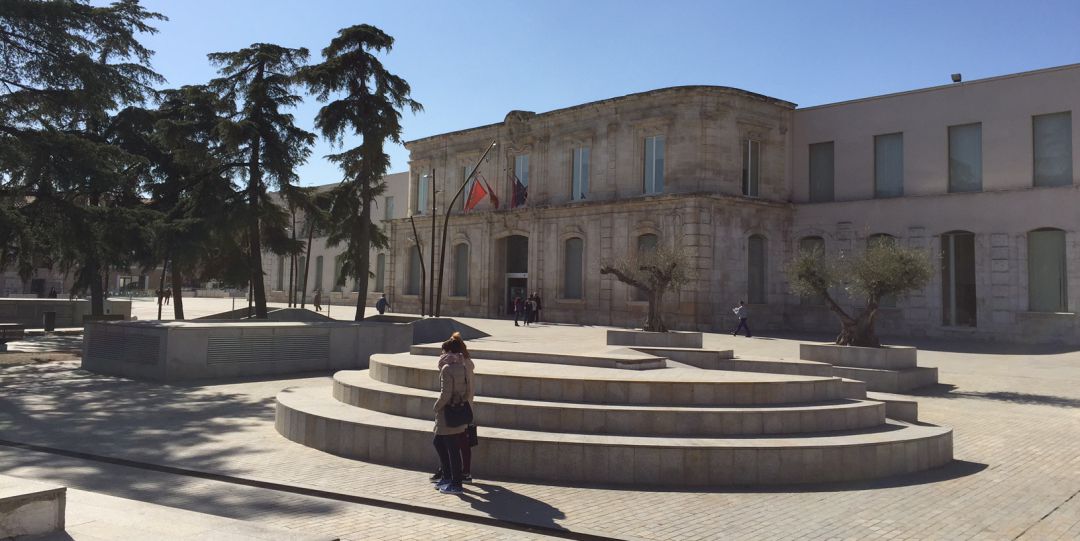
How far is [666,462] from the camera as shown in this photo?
26.7ft

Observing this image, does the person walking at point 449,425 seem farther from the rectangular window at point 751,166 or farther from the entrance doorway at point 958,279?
the rectangular window at point 751,166

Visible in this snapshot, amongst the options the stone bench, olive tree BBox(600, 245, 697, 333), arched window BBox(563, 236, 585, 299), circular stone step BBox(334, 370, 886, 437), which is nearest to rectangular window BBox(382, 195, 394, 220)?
arched window BBox(563, 236, 585, 299)

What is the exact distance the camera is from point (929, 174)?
30641 mm

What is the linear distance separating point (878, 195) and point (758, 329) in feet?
26.2

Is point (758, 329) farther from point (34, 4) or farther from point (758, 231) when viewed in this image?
point (34, 4)

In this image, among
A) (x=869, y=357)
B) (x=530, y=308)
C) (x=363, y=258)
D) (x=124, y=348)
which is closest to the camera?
(x=869, y=357)

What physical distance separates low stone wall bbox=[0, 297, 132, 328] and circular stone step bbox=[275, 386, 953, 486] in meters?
29.8

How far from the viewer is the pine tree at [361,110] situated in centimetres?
2933

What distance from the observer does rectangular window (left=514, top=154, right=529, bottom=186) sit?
40.9 m

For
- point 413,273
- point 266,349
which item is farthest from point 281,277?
point 266,349

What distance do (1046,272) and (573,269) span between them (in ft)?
66.9

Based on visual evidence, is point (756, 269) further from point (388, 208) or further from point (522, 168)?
point (388, 208)

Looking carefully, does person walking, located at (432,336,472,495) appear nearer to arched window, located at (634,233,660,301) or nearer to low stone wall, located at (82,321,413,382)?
low stone wall, located at (82,321,413,382)

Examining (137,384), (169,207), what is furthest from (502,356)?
(169,207)
